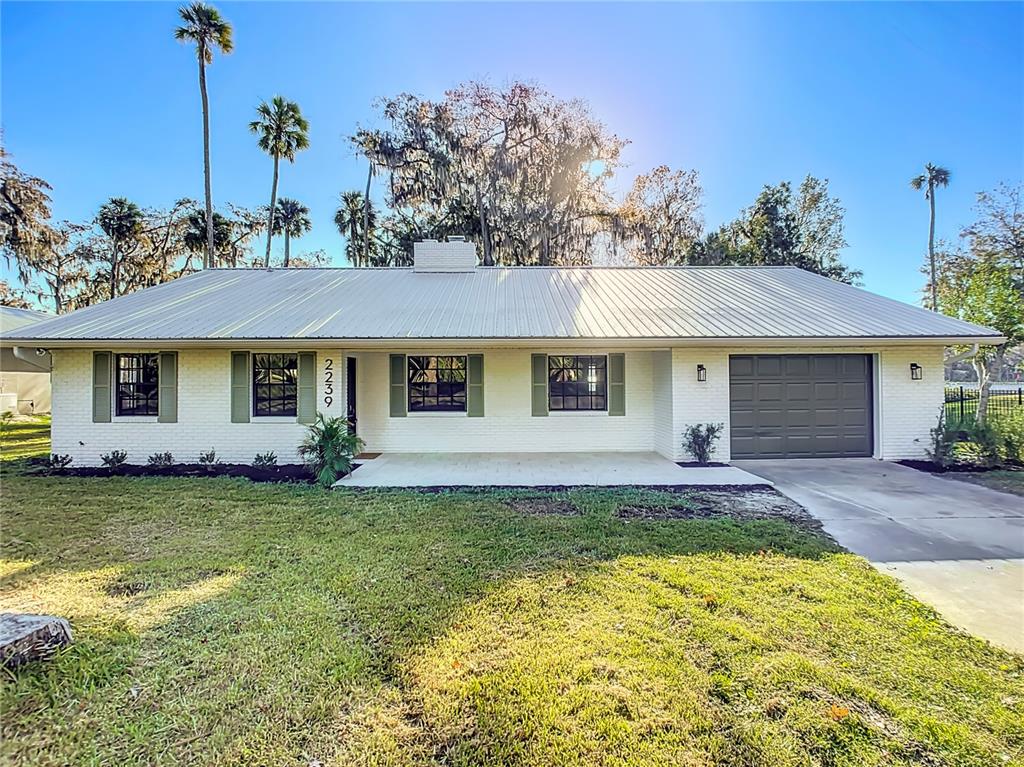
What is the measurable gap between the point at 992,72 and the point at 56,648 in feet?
54.4

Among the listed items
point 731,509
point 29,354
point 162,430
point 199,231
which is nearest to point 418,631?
point 731,509

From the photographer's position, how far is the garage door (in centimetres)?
912

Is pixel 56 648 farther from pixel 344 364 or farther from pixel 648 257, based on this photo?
pixel 648 257

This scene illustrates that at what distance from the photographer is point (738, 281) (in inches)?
471

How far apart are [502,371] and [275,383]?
14.8ft

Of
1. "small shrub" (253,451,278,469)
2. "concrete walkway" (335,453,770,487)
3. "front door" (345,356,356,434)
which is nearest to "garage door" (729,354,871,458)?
"concrete walkway" (335,453,770,487)

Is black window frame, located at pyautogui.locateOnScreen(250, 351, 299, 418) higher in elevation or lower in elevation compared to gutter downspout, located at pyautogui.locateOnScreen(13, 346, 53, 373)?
lower

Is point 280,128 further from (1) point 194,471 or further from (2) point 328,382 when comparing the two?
(1) point 194,471

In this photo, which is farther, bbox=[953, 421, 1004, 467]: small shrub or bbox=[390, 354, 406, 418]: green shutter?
bbox=[390, 354, 406, 418]: green shutter

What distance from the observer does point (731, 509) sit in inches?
237

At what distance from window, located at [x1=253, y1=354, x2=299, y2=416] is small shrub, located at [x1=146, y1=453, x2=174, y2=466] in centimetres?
183

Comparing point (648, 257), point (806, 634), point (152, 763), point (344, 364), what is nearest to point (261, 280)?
point (344, 364)

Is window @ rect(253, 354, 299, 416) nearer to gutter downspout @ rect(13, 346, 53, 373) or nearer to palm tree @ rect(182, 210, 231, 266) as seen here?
gutter downspout @ rect(13, 346, 53, 373)

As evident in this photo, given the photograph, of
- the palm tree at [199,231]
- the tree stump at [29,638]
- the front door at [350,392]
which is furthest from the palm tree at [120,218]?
the tree stump at [29,638]
